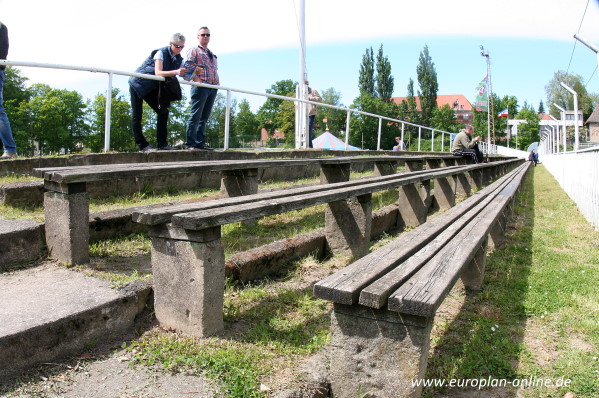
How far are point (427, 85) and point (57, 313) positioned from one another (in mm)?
89116

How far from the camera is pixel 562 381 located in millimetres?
2387

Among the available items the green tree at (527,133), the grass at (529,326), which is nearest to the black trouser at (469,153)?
the grass at (529,326)

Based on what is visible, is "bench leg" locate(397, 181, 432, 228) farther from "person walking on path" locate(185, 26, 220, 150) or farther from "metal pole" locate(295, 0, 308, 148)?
"metal pole" locate(295, 0, 308, 148)

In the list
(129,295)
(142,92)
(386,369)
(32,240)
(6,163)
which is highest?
(142,92)

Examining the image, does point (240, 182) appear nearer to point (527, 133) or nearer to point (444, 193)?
point (444, 193)

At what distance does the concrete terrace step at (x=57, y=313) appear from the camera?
2062mm

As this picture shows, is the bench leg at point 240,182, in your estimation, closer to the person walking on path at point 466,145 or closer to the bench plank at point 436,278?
the bench plank at point 436,278

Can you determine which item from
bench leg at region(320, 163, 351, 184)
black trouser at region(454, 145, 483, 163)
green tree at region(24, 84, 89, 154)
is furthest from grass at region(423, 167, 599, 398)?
black trouser at region(454, 145, 483, 163)

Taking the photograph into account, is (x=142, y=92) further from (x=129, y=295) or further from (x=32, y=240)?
(x=129, y=295)

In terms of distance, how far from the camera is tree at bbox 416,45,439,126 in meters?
86.0

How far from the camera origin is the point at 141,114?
607 cm

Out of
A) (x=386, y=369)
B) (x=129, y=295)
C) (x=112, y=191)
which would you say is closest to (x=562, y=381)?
(x=386, y=369)

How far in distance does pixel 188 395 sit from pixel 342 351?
2.11ft

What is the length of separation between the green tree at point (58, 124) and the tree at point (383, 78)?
238 feet
